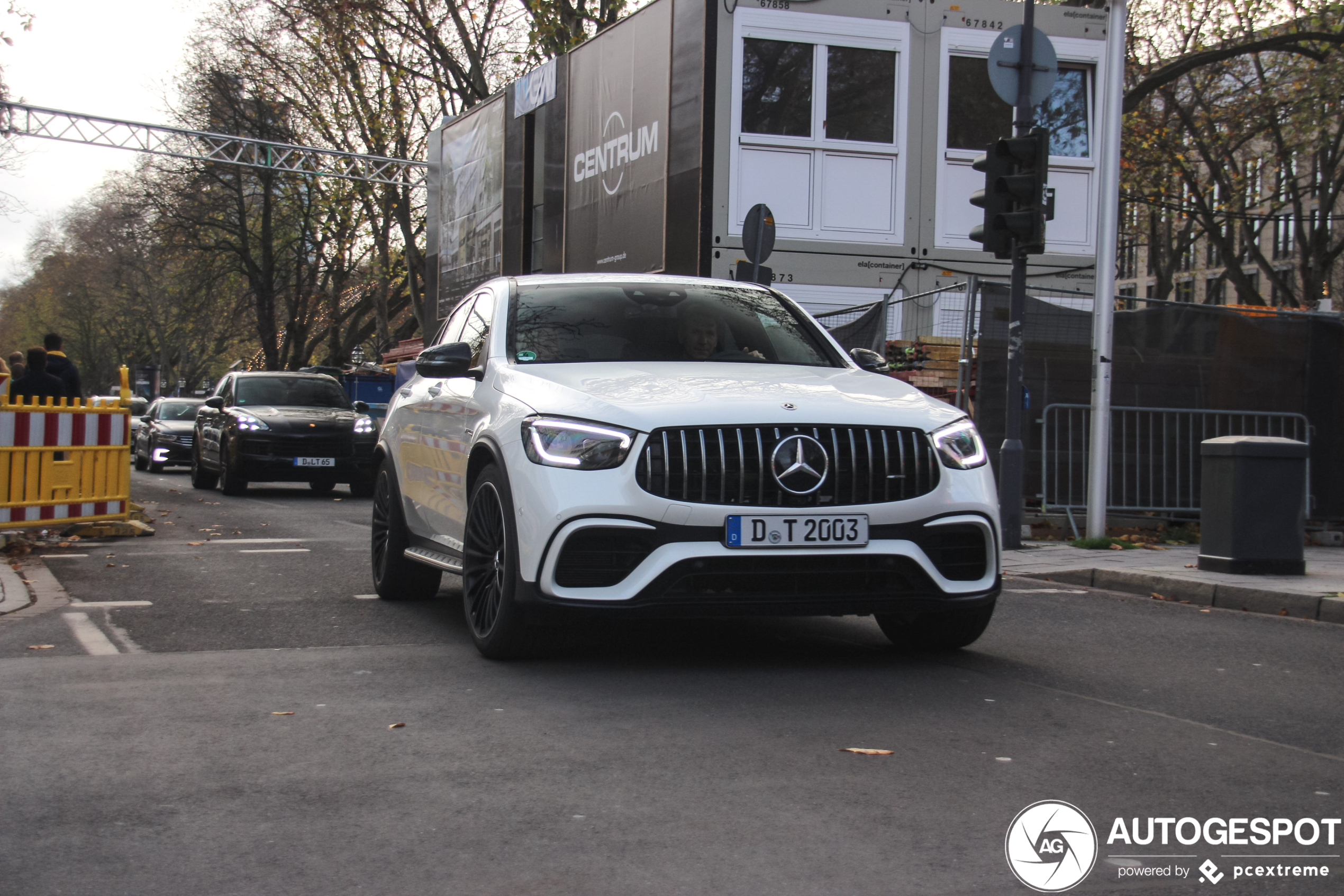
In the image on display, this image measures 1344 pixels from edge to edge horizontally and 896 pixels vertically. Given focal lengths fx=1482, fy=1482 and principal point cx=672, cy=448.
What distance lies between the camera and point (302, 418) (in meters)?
19.6

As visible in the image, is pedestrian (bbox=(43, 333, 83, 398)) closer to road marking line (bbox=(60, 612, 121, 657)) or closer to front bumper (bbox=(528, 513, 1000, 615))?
road marking line (bbox=(60, 612, 121, 657))

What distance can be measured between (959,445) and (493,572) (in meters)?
1.93

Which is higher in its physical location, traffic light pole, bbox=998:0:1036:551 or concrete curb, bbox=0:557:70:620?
traffic light pole, bbox=998:0:1036:551

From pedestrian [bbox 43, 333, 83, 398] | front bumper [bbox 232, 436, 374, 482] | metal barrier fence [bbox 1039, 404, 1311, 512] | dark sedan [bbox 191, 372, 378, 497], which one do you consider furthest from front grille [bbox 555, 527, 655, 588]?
front bumper [bbox 232, 436, 374, 482]

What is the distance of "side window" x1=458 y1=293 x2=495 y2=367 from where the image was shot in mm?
6965

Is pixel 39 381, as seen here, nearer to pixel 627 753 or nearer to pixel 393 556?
pixel 393 556

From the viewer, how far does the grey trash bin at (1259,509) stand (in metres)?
9.79

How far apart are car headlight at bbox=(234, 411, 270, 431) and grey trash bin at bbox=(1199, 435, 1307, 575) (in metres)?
12.9

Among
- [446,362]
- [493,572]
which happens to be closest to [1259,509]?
[446,362]

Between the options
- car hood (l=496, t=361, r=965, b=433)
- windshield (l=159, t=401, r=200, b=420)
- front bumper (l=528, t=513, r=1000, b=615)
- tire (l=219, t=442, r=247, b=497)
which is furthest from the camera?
windshield (l=159, t=401, r=200, b=420)

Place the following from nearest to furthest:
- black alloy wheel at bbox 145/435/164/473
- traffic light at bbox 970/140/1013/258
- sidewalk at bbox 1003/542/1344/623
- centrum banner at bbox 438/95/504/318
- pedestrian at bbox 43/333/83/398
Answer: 1. sidewalk at bbox 1003/542/1344/623
2. traffic light at bbox 970/140/1013/258
3. pedestrian at bbox 43/333/83/398
4. centrum banner at bbox 438/95/504/318
5. black alloy wheel at bbox 145/435/164/473

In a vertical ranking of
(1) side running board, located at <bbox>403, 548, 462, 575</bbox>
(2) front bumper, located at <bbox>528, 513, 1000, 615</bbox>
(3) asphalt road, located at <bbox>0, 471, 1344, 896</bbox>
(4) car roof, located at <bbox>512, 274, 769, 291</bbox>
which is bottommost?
(3) asphalt road, located at <bbox>0, 471, 1344, 896</bbox>

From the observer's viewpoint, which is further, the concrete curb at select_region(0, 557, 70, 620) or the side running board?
the concrete curb at select_region(0, 557, 70, 620)

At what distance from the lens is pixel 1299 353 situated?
14.0 metres
